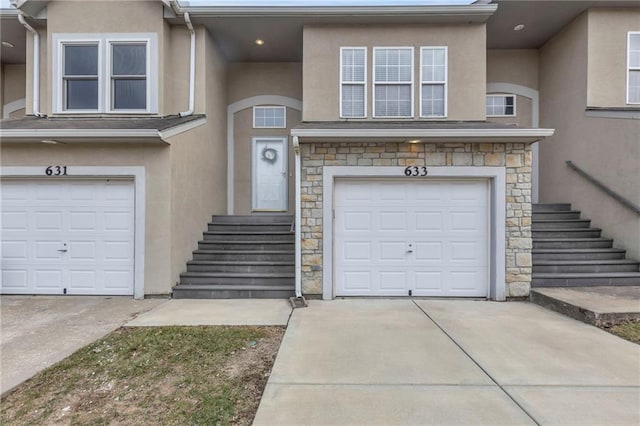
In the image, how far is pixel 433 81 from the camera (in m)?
7.35

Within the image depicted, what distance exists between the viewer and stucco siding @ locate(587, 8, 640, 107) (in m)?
7.29

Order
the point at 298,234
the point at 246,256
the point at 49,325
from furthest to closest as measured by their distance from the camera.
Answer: the point at 246,256 → the point at 298,234 → the point at 49,325

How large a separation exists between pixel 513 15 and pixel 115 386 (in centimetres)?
1020

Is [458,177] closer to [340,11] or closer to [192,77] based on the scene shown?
[340,11]

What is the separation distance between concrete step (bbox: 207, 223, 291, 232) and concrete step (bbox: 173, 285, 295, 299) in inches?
73.3

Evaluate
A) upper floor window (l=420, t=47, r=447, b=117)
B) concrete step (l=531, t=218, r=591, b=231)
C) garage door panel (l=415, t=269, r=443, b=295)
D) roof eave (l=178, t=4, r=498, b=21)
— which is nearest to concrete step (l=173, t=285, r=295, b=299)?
garage door panel (l=415, t=269, r=443, b=295)

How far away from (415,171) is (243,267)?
157 inches

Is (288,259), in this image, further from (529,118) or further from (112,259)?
(529,118)

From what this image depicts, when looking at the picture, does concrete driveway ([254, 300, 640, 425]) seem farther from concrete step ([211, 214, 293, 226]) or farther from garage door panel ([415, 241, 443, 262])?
concrete step ([211, 214, 293, 226])

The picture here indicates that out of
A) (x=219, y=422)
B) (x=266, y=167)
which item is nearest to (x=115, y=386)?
(x=219, y=422)

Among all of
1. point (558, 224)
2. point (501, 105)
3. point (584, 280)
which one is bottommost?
point (584, 280)

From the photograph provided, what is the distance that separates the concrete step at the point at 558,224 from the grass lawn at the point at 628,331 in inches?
121

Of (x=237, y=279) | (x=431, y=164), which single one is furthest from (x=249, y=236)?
(x=431, y=164)

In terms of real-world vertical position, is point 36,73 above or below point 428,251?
above
